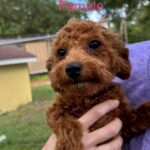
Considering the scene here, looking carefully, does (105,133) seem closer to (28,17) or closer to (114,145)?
(114,145)

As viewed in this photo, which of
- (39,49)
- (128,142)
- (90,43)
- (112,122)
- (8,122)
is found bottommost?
(39,49)

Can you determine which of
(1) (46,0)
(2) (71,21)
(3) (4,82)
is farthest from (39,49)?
(2) (71,21)

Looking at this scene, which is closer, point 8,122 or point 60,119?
point 60,119

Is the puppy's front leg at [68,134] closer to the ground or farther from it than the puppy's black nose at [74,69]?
closer to the ground

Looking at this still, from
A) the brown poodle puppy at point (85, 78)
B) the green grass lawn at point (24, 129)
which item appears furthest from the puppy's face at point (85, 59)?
the green grass lawn at point (24, 129)

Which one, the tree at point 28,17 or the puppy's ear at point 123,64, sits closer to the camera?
the puppy's ear at point 123,64

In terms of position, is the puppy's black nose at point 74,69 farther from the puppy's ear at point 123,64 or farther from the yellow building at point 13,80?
the yellow building at point 13,80

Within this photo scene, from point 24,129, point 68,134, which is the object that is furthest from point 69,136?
point 24,129

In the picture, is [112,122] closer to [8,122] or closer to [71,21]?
[71,21]
